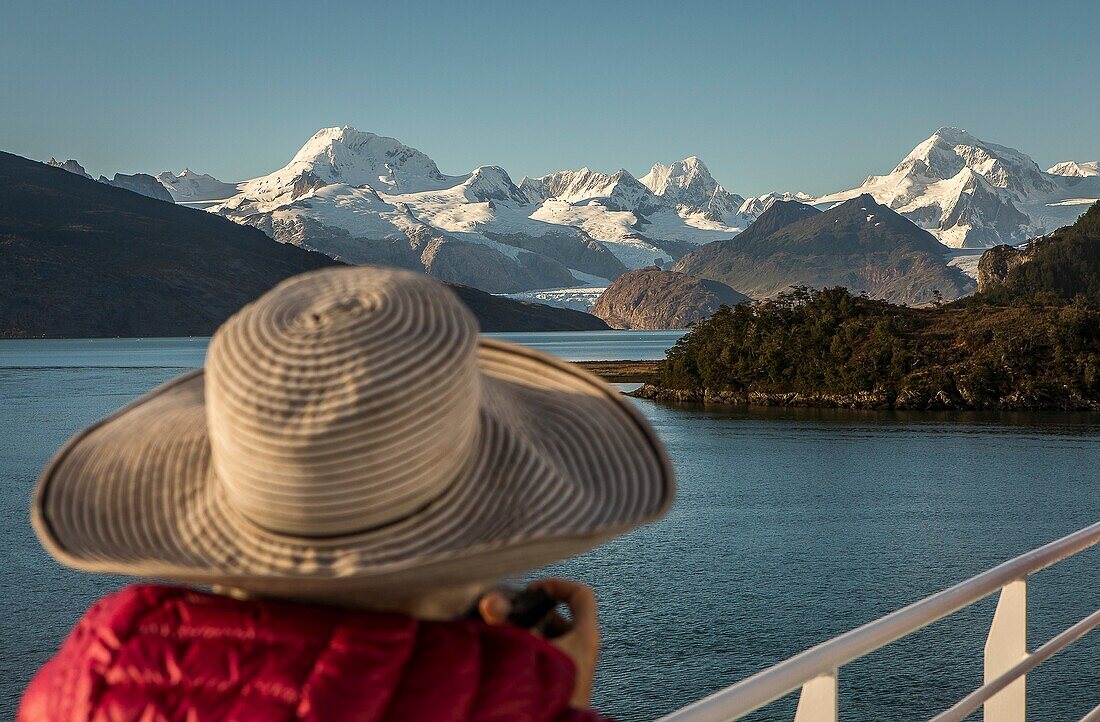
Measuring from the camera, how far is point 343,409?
905mm

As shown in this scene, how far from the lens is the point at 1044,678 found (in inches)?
536

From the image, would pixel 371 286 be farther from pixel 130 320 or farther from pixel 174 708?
pixel 130 320

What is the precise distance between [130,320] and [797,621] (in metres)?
135

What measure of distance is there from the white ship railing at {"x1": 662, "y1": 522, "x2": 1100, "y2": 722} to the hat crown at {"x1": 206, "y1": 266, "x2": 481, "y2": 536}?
1.87 ft

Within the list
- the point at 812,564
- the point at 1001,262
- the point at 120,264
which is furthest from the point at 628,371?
the point at 120,264

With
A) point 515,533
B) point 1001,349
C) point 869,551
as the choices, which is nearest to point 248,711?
point 515,533

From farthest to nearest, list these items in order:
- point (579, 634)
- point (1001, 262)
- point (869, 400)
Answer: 1. point (1001, 262)
2. point (869, 400)
3. point (579, 634)

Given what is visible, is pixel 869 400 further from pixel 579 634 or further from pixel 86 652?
pixel 86 652

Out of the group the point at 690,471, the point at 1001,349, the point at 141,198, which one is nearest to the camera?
the point at 690,471

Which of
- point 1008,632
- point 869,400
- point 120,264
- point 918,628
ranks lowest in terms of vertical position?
point 869,400

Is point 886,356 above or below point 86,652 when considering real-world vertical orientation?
above

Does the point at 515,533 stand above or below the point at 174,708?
above

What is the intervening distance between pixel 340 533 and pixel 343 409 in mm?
114

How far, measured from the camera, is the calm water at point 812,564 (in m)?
13.5
